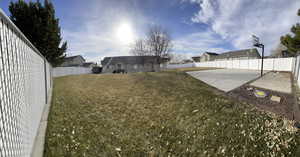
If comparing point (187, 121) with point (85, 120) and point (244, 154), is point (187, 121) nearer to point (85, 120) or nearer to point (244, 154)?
point (244, 154)

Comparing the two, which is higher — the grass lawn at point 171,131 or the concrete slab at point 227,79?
the concrete slab at point 227,79

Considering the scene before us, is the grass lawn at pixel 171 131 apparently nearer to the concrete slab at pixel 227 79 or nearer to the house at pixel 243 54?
the concrete slab at pixel 227 79

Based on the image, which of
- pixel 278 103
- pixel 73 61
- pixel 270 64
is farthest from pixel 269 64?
pixel 73 61

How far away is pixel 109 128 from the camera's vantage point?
351cm

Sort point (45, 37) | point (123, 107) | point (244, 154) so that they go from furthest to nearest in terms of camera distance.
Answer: point (45, 37)
point (123, 107)
point (244, 154)

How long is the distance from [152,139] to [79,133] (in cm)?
181

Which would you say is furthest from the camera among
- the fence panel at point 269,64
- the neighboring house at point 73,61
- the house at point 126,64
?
the neighboring house at point 73,61

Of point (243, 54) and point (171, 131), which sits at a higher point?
point (243, 54)

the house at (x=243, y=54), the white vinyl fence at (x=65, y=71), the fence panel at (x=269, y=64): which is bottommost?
the white vinyl fence at (x=65, y=71)

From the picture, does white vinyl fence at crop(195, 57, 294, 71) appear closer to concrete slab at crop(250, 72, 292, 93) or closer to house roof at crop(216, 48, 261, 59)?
concrete slab at crop(250, 72, 292, 93)

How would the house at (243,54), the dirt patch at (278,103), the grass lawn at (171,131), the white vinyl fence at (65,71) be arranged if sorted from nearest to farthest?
the grass lawn at (171,131) < the dirt patch at (278,103) < the white vinyl fence at (65,71) < the house at (243,54)

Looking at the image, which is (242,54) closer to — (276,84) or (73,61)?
(276,84)

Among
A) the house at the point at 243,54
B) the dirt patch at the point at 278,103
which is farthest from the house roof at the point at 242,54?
the dirt patch at the point at 278,103

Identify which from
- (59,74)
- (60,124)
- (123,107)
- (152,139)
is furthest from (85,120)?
(59,74)
